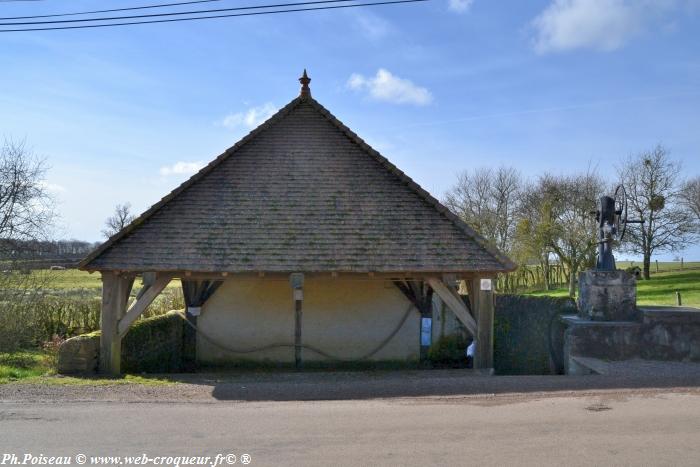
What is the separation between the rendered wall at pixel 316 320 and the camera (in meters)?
13.3

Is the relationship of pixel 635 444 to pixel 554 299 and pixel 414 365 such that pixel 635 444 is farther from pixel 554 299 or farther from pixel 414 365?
pixel 414 365

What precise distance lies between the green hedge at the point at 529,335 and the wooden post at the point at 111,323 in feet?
24.3

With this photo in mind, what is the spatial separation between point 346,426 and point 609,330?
613 cm

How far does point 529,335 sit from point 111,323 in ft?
26.4

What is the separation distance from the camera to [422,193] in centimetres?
1228

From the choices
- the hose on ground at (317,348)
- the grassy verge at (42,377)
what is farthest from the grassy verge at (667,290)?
the grassy verge at (42,377)

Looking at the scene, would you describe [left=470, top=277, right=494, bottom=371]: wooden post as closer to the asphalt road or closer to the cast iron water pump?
the cast iron water pump

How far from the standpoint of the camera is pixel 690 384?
331 inches

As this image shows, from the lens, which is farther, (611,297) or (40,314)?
(40,314)

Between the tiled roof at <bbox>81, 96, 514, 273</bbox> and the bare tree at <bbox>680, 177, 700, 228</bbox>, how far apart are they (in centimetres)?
3321

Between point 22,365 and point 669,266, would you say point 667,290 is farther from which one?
point 22,365

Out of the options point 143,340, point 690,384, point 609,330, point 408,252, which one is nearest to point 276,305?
point 143,340

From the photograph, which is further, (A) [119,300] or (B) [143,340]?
(B) [143,340]

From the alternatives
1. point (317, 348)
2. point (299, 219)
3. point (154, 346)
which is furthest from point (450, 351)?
point (154, 346)
